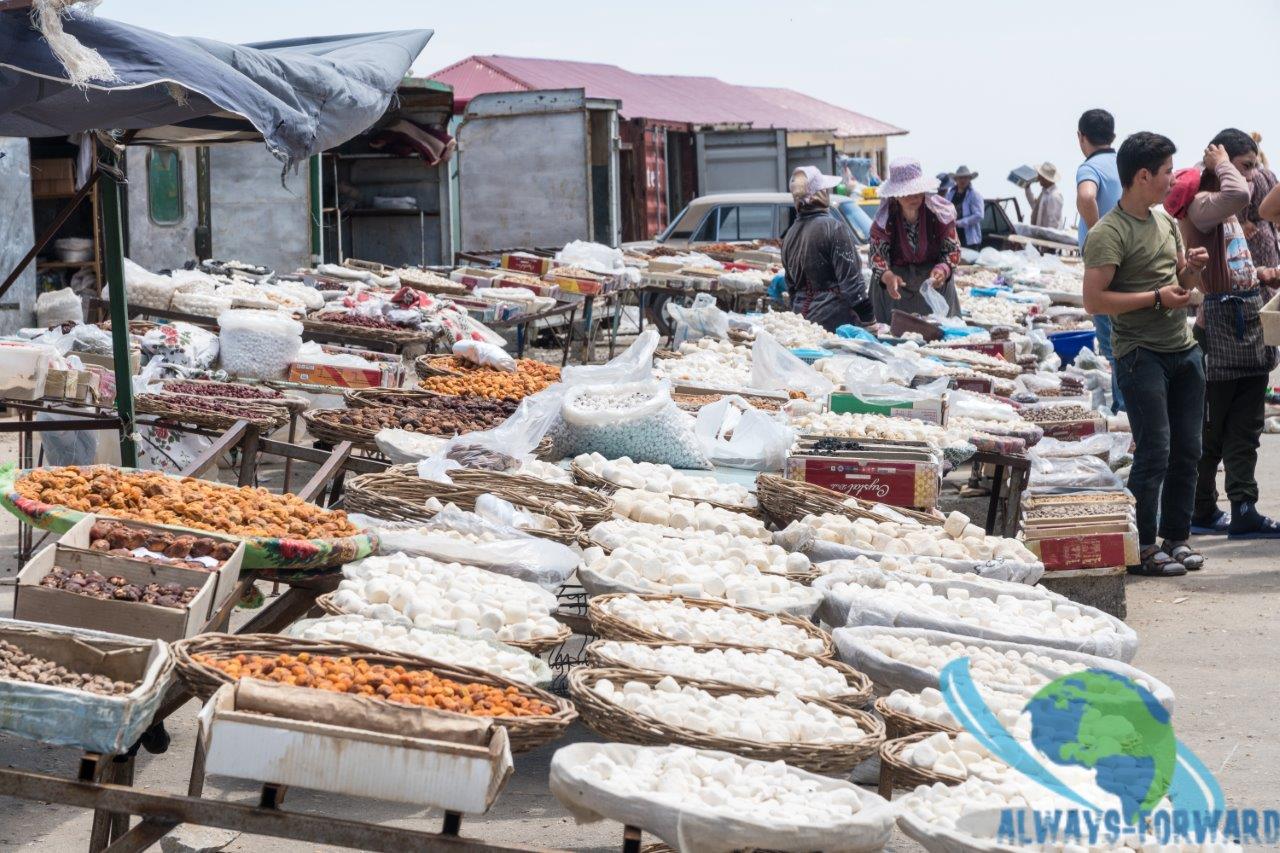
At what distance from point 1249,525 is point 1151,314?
189cm

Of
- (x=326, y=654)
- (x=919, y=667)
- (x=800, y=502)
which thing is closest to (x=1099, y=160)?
(x=800, y=502)

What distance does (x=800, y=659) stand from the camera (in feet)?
12.7

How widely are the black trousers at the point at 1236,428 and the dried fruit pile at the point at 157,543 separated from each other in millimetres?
5234

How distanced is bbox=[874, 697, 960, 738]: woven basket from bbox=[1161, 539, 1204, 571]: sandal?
3.78 meters

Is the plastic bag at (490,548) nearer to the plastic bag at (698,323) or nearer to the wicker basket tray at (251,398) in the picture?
the wicker basket tray at (251,398)

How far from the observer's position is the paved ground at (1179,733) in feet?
12.4

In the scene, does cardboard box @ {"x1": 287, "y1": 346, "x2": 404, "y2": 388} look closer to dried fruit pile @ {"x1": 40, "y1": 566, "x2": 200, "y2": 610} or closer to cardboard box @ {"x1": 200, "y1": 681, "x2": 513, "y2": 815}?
dried fruit pile @ {"x1": 40, "y1": 566, "x2": 200, "y2": 610}

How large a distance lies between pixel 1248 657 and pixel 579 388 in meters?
2.90

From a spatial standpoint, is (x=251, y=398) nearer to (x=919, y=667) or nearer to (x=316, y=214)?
(x=919, y=667)

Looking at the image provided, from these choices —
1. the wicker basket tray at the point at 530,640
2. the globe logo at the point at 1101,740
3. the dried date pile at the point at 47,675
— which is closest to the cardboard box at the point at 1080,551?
the globe logo at the point at 1101,740

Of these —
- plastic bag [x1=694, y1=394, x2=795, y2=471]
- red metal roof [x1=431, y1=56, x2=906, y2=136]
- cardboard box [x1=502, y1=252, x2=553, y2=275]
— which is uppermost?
red metal roof [x1=431, y1=56, x2=906, y2=136]

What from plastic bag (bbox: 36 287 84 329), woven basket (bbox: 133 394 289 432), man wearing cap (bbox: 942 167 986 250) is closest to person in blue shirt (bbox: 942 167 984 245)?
man wearing cap (bbox: 942 167 986 250)

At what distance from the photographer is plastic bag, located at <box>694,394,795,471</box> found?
247 inches

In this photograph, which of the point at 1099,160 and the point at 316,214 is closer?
the point at 1099,160
